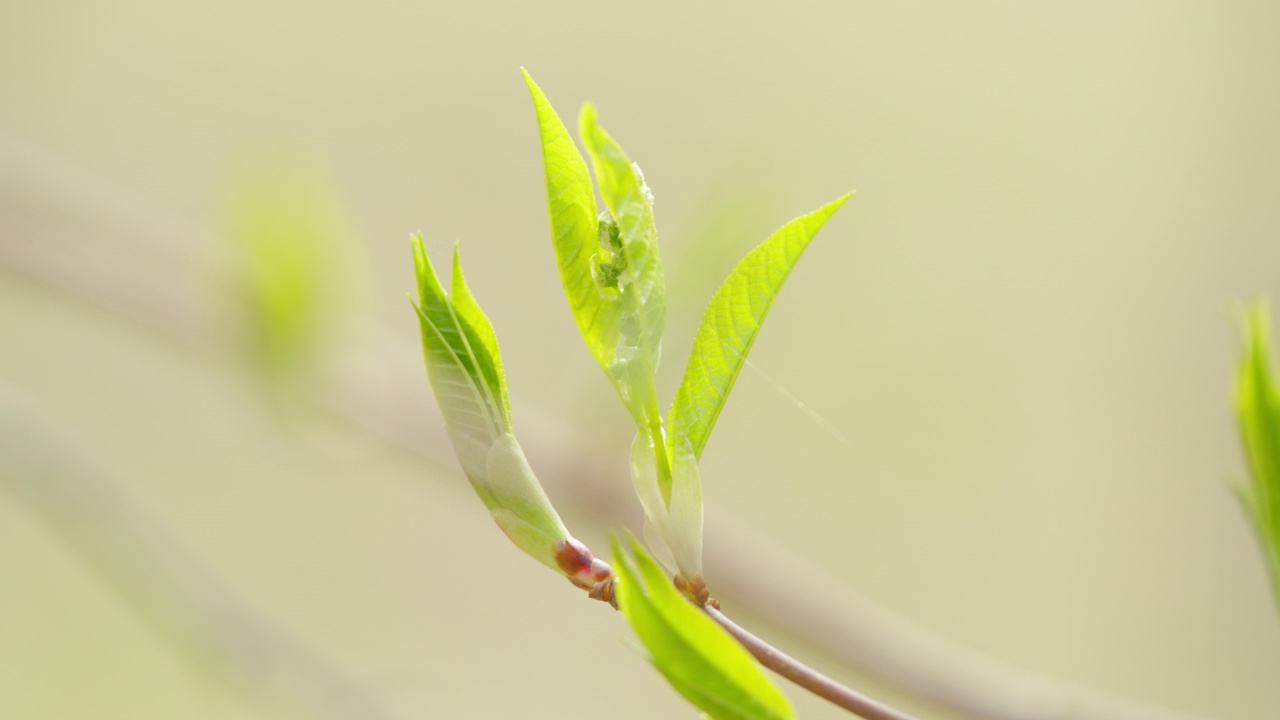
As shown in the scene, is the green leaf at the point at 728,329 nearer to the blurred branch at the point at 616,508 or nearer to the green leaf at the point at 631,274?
the green leaf at the point at 631,274

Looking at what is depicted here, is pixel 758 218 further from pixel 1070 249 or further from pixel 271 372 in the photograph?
pixel 1070 249

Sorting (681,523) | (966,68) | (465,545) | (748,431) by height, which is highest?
(966,68)

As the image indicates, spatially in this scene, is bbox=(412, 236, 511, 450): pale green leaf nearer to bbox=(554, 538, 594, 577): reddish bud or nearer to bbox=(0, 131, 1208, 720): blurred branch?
bbox=(554, 538, 594, 577): reddish bud

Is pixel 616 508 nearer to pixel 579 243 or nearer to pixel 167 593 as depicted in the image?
pixel 167 593

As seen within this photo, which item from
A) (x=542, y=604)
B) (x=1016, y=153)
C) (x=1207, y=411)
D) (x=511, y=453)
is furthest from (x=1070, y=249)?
(x=511, y=453)

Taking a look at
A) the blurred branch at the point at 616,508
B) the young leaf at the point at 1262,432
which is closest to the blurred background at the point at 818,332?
the blurred branch at the point at 616,508

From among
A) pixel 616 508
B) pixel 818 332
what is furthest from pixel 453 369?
pixel 818 332
